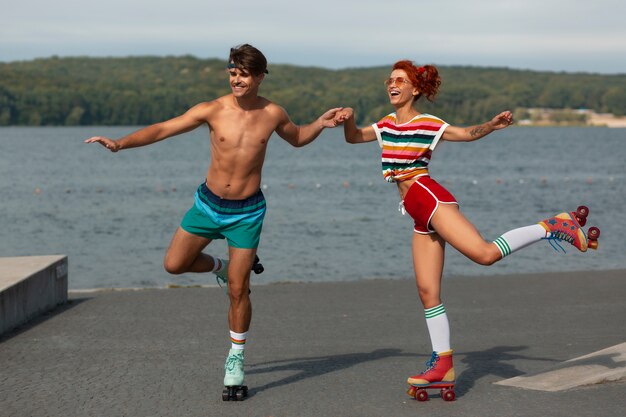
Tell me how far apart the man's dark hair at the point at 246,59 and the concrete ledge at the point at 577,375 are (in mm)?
2702

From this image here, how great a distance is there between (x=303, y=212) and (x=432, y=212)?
31.2 metres

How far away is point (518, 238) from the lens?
6840mm

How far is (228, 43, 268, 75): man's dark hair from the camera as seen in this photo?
7016 mm

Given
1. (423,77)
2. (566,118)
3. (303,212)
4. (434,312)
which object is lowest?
(566,118)

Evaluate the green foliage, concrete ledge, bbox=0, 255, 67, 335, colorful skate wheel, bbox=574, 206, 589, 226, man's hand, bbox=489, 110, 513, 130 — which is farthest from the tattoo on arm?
the green foliage

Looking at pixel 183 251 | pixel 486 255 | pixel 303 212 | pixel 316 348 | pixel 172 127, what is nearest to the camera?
pixel 486 255

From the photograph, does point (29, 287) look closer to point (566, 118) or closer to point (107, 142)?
point (107, 142)

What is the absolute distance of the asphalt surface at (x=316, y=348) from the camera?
6.75 m

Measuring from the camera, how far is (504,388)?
280 inches

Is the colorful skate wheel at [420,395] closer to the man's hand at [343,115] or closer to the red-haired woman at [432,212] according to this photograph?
the red-haired woman at [432,212]

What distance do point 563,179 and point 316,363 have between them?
54.7 metres

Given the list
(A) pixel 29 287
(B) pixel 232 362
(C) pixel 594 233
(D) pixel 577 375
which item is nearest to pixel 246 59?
(B) pixel 232 362

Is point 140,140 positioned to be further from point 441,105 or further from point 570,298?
point 441,105

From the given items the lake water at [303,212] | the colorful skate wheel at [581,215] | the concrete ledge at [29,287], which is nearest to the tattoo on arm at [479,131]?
the colorful skate wheel at [581,215]
